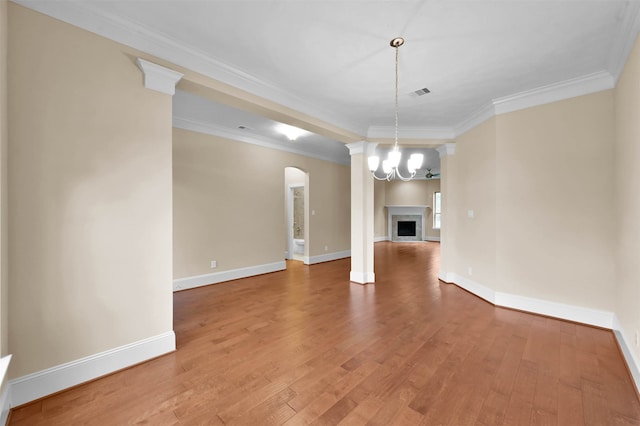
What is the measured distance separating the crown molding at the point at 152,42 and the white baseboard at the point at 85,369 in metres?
2.56

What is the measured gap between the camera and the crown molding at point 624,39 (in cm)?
198

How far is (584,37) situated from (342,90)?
7.54 ft

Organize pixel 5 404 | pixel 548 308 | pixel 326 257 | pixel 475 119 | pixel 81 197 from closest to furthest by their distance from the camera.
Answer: pixel 5 404 < pixel 81 197 < pixel 548 308 < pixel 475 119 < pixel 326 257

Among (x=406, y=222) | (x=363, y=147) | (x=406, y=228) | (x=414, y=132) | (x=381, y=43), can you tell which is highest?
(x=381, y=43)

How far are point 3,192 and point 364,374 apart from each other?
111 inches

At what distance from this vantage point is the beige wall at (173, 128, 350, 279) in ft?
14.8

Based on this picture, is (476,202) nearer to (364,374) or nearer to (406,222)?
(364,374)

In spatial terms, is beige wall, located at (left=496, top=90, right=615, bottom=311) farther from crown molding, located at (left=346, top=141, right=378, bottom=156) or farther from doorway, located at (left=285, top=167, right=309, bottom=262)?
doorway, located at (left=285, top=167, right=309, bottom=262)

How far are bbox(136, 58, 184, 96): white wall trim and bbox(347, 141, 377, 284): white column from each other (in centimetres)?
315

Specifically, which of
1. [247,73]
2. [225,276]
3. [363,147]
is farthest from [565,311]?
[225,276]

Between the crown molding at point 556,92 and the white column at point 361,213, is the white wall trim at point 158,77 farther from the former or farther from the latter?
the crown molding at point 556,92

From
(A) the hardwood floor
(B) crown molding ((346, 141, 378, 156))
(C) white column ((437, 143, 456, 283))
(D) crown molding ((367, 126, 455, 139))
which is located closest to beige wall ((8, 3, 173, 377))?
(A) the hardwood floor

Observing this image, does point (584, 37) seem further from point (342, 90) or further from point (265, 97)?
point (265, 97)

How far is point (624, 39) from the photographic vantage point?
7.44 feet
